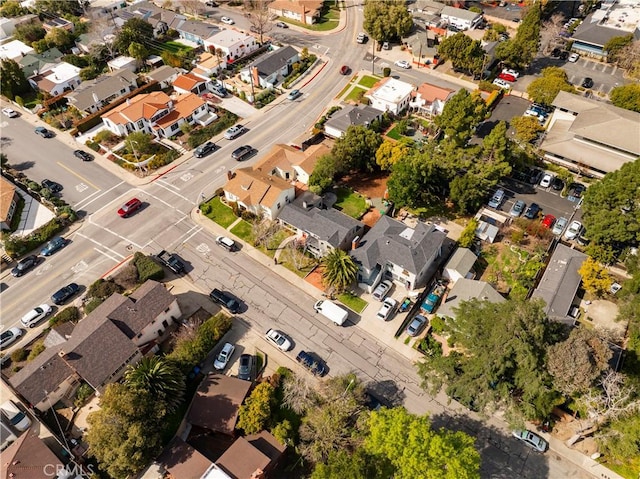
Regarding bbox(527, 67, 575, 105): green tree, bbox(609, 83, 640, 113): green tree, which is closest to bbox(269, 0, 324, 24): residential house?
bbox(527, 67, 575, 105): green tree

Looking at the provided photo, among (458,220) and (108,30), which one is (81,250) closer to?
(458,220)

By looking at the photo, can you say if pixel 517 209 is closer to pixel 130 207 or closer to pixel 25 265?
pixel 130 207

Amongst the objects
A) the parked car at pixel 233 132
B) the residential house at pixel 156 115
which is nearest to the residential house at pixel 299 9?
the residential house at pixel 156 115

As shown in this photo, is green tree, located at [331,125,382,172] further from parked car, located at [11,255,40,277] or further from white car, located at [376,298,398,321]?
parked car, located at [11,255,40,277]

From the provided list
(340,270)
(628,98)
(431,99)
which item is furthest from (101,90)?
(628,98)

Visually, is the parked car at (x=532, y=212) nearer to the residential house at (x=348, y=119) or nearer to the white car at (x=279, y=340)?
the residential house at (x=348, y=119)

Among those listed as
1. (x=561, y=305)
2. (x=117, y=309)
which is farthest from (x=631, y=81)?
(x=117, y=309)
